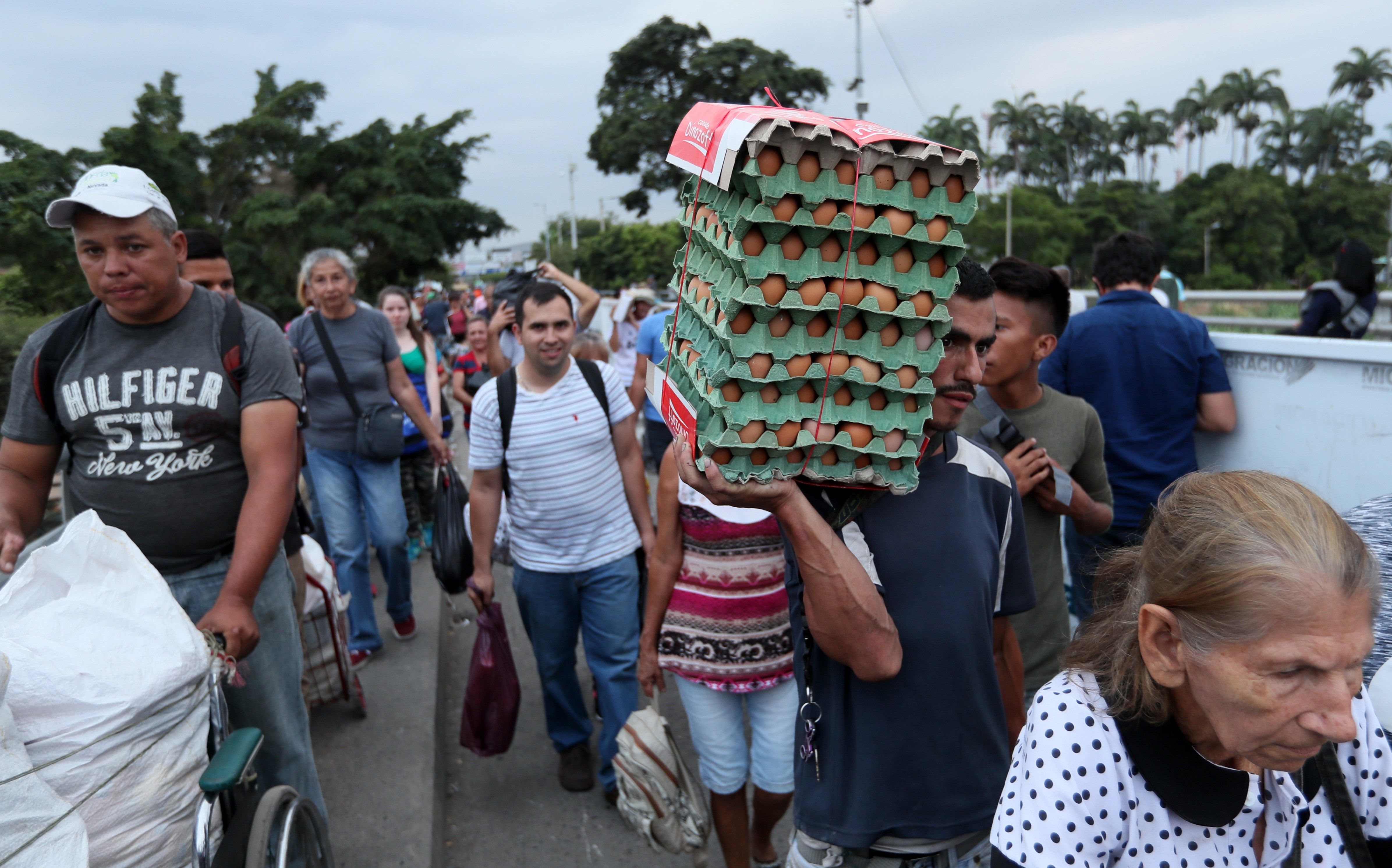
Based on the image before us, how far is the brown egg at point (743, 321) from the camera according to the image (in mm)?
1600

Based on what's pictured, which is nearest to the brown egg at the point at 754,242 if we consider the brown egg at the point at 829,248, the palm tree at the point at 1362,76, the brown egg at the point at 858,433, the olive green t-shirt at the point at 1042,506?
the brown egg at the point at 829,248

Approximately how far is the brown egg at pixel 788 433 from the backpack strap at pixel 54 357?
90.2 inches

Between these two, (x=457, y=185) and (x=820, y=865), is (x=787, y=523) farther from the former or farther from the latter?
(x=457, y=185)

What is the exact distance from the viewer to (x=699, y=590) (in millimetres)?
3203

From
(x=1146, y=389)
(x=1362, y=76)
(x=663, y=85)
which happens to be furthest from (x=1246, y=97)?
(x=1146, y=389)

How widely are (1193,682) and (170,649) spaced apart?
210cm

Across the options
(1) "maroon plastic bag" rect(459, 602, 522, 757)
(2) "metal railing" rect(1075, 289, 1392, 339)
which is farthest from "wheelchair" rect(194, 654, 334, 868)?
(2) "metal railing" rect(1075, 289, 1392, 339)

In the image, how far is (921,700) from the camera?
77.2 inches

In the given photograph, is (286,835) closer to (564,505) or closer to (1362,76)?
(564,505)

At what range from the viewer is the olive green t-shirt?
302 centimetres

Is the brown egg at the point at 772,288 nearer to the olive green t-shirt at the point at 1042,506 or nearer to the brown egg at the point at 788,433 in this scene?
the brown egg at the point at 788,433

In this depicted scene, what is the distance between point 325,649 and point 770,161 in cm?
375

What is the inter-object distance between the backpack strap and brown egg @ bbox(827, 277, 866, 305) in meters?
2.35

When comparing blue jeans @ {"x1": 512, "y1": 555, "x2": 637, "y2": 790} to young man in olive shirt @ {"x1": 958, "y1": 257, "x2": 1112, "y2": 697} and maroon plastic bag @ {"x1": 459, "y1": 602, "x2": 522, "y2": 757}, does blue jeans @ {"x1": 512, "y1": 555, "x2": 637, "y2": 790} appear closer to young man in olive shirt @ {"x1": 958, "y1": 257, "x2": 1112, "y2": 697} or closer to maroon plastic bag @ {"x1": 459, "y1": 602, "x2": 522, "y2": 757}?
maroon plastic bag @ {"x1": 459, "y1": 602, "x2": 522, "y2": 757}
